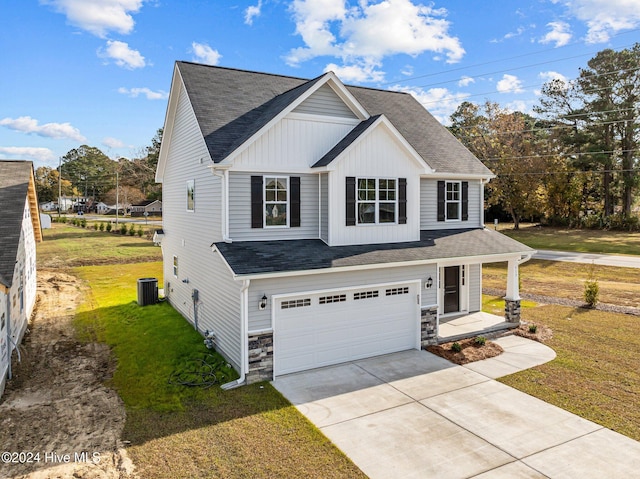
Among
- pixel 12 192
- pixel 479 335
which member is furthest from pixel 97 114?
pixel 479 335

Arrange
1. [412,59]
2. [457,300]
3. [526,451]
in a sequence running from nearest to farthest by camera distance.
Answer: [526,451], [457,300], [412,59]

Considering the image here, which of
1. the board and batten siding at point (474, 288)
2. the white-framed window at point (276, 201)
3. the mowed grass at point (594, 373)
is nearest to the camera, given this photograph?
the mowed grass at point (594, 373)

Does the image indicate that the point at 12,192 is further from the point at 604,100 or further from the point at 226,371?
the point at 604,100

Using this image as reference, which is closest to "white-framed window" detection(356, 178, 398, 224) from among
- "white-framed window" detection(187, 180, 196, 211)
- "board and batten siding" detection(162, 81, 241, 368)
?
"board and batten siding" detection(162, 81, 241, 368)

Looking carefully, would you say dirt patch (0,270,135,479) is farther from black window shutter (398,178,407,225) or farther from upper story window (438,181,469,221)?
upper story window (438,181,469,221)

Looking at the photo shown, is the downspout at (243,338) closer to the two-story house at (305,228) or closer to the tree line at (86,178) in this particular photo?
the two-story house at (305,228)

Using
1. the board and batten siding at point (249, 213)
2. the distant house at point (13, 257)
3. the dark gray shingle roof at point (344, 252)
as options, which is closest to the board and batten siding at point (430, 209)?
the dark gray shingle roof at point (344, 252)
